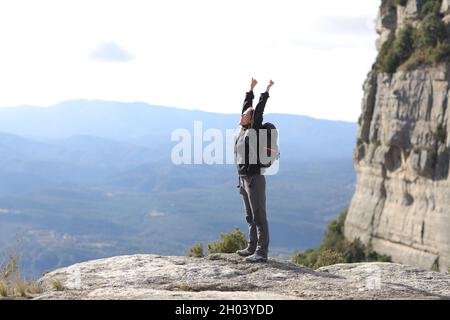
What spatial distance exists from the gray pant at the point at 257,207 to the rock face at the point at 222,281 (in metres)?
0.48

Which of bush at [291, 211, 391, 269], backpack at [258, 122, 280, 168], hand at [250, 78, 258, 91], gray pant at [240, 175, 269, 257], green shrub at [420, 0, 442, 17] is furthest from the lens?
bush at [291, 211, 391, 269]

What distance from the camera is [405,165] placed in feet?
199

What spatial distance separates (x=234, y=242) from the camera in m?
19.5

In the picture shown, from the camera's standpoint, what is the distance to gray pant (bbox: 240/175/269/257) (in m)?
13.7

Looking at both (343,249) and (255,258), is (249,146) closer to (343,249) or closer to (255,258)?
(255,258)

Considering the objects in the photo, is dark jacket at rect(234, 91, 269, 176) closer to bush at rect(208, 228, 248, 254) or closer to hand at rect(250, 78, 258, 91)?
hand at rect(250, 78, 258, 91)

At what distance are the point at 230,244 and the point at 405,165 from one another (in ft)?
145

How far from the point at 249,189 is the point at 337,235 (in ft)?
204

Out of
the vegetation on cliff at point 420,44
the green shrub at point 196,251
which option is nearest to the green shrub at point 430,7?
the vegetation on cliff at point 420,44

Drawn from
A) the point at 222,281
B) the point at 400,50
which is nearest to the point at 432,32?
the point at 400,50

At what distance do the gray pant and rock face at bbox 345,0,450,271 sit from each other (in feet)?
137

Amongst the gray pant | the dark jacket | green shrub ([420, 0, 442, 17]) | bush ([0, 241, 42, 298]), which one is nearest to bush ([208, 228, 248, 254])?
the gray pant

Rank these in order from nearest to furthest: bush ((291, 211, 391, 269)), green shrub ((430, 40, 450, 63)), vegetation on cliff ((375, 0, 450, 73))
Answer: green shrub ((430, 40, 450, 63)) → vegetation on cliff ((375, 0, 450, 73)) → bush ((291, 211, 391, 269))
